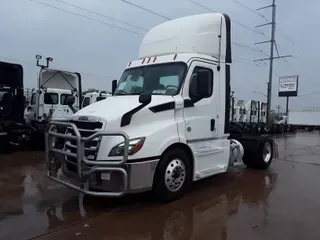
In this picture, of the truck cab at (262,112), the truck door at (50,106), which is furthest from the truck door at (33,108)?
the truck cab at (262,112)

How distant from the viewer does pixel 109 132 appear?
14.0 feet

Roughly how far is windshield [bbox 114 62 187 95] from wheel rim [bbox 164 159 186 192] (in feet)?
4.22

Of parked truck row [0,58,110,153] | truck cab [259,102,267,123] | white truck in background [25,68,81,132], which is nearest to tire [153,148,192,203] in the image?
parked truck row [0,58,110,153]

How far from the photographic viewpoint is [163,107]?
5.05m

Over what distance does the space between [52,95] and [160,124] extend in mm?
9563

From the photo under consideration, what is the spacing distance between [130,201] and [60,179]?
1.29 meters

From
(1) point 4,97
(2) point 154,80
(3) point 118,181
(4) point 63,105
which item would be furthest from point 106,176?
(4) point 63,105

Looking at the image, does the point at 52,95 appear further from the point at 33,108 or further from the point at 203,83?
the point at 203,83

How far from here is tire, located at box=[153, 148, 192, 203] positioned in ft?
16.1

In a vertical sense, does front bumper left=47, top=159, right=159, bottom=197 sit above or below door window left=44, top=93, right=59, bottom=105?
below

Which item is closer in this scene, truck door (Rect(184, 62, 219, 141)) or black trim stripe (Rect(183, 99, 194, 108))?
black trim stripe (Rect(183, 99, 194, 108))

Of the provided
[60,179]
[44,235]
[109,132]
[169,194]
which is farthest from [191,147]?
[44,235]

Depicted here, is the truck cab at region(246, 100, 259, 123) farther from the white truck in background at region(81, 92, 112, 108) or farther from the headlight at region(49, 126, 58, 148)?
the headlight at region(49, 126, 58, 148)

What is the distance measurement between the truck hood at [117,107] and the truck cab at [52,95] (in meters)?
7.86
